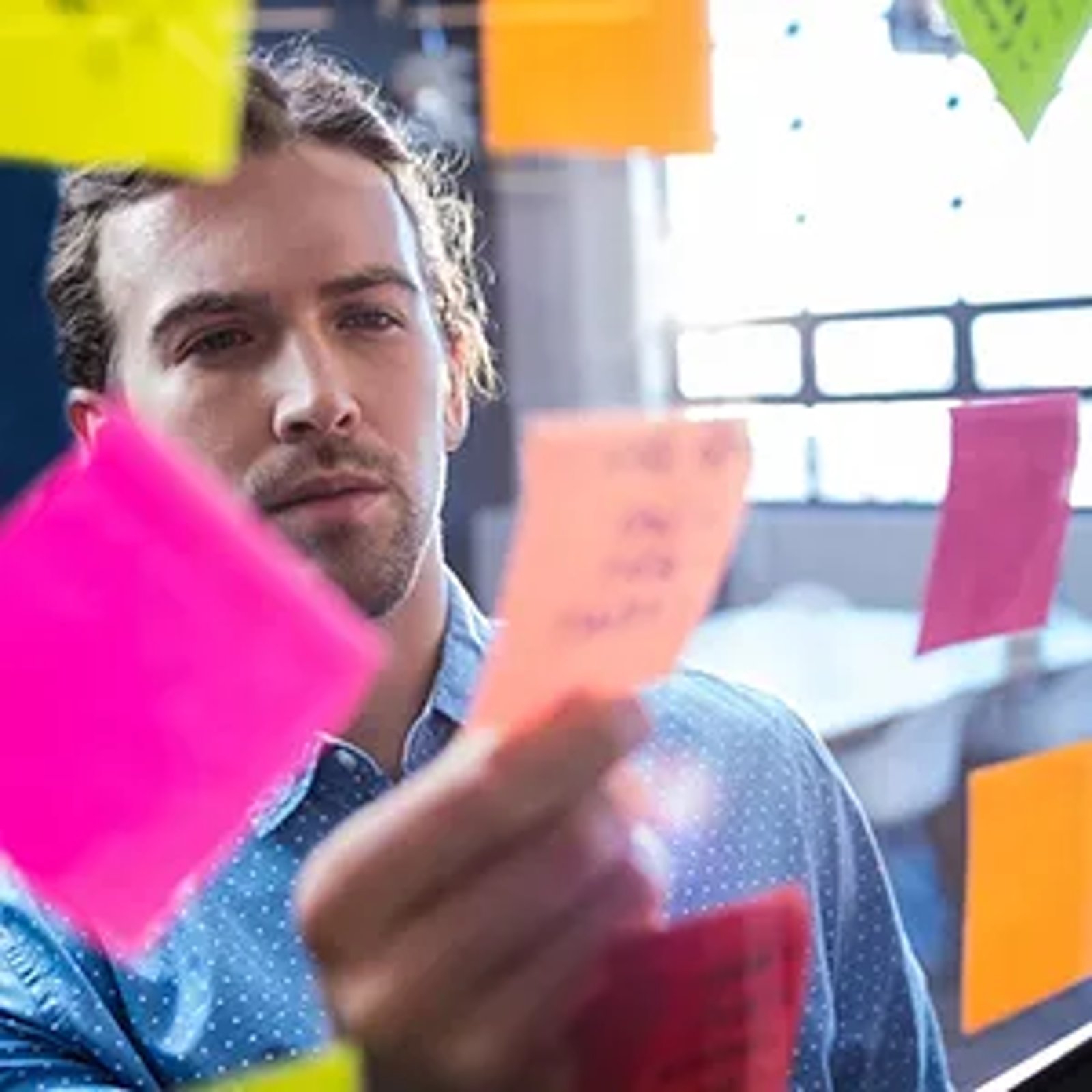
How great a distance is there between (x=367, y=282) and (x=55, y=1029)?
0.33 m

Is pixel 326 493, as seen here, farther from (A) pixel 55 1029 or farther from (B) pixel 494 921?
(A) pixel 55 1029

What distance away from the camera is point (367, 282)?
468 millimetres

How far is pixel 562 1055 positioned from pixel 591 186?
0.26 meters

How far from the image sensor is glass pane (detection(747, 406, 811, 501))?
53cm

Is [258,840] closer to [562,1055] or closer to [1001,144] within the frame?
[562,1055]

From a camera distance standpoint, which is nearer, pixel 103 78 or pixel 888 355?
pixel 103 78

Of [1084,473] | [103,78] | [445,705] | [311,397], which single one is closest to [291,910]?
[445,705]

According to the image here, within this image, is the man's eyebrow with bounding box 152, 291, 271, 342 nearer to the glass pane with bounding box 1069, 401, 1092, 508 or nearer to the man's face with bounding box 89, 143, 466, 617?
the man's face with bounding box 89, 143, 466, 617

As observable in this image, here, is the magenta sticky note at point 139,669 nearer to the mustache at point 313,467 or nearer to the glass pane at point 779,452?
the mustache at point 313,467

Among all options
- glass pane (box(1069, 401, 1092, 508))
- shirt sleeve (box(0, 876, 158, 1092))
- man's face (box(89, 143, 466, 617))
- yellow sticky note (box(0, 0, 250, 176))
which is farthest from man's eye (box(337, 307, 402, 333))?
glass pane (box(1069, 401, 1092, 508))

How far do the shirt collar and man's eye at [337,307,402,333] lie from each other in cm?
9

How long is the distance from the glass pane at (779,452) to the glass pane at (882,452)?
4cm

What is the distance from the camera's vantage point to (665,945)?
46 cm

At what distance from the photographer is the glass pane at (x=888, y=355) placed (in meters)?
0.76
